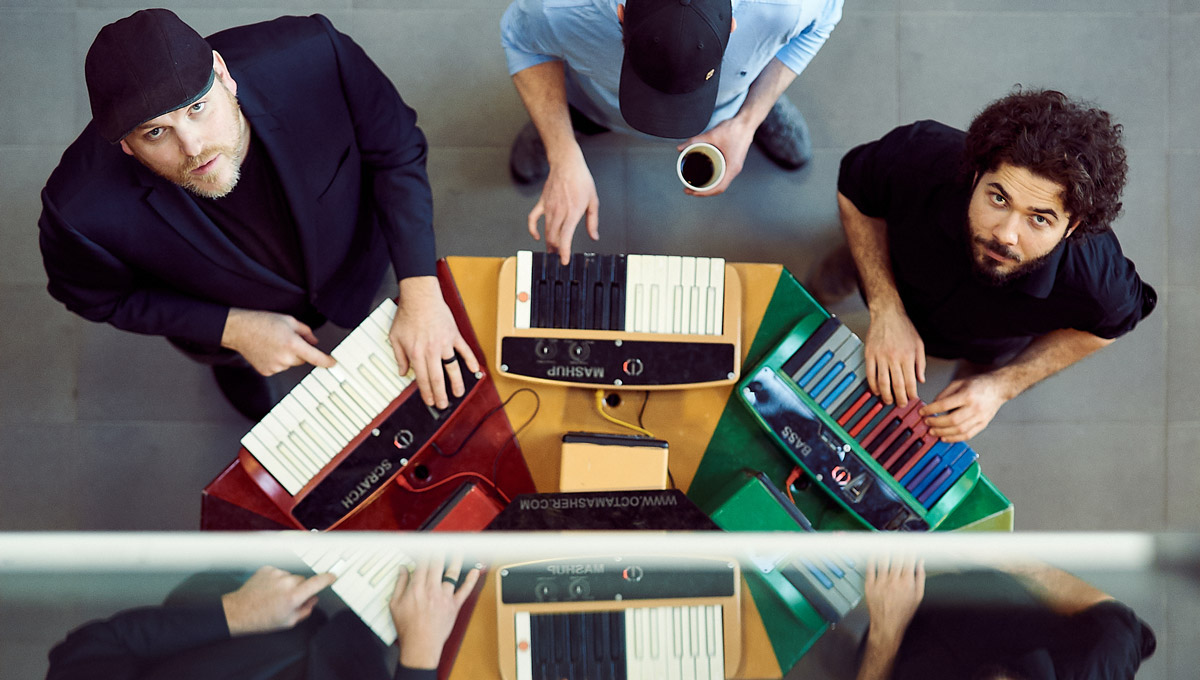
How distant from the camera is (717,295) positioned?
197 cm

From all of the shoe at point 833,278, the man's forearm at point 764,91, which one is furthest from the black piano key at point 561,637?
the shoe at point 833,278

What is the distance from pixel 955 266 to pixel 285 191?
152cm

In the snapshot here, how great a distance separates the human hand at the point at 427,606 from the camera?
0.95 metres

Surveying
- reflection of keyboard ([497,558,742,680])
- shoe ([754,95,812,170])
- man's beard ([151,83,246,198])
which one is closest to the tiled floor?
shoe ([754,95,812,170])

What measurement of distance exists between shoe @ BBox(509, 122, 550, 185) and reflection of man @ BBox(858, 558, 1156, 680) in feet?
6.56

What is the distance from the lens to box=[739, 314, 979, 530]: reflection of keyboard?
196 cm

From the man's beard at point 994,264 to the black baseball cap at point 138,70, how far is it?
1624 mm

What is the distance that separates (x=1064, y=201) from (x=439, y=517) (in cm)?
146

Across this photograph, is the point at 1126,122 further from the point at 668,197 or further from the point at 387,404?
the point at 387,404

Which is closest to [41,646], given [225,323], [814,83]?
[225,323]

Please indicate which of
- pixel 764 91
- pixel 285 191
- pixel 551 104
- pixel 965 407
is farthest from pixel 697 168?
pixel 285 191

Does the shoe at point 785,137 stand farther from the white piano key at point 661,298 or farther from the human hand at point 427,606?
the human hand at point 427,606

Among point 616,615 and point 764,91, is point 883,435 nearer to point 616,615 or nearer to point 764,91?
point 764,91

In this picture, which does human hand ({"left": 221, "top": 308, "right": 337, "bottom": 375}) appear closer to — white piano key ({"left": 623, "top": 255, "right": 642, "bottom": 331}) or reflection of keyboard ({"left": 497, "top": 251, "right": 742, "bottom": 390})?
reflection of keyboard ({"left": 497, "top": 251, "right": 742, "bottom": 390})
